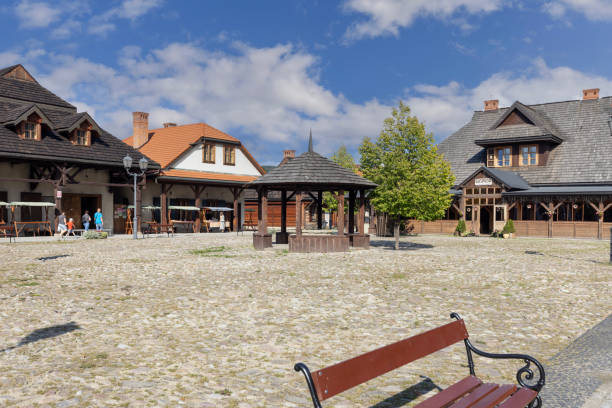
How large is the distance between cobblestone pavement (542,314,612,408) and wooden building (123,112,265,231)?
28752 millimetres

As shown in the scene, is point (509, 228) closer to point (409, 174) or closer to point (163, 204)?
point (409, 174)

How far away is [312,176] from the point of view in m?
19.8

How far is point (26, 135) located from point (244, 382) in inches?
1045

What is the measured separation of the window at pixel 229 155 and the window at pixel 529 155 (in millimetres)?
22153

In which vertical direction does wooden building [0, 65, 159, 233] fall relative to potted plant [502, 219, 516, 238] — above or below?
above

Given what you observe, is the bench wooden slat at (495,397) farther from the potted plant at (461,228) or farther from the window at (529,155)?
the window at (529,155)

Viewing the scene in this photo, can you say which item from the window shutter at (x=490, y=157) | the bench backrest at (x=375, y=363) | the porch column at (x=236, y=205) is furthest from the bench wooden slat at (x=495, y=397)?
the window shutter at (x=490, y=157)

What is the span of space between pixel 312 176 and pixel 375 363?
1659 centimetres

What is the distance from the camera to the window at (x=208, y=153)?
118 ft

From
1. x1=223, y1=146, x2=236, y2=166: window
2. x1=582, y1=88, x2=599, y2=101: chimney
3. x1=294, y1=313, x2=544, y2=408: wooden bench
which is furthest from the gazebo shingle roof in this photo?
x1=582, y1=88, x2=599, y2=101: chimney

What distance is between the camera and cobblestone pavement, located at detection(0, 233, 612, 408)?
4852 mm

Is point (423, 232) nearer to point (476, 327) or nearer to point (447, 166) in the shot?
point (447, 166)

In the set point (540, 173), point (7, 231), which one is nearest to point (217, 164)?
point (7, 231)

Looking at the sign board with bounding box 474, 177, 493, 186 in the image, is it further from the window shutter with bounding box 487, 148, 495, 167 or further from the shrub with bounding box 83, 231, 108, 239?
the shrub with bounding box 83, 231, 108, 239
